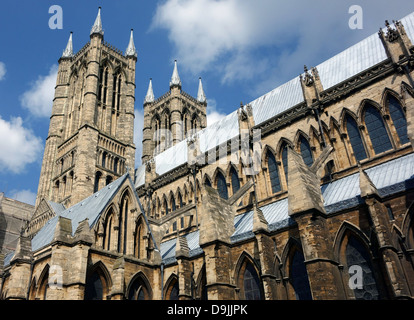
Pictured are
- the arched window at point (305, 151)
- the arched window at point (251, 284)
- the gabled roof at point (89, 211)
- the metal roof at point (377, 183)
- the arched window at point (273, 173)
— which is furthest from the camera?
the arched window at point (273, 173)

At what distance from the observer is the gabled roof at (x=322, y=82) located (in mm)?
19812

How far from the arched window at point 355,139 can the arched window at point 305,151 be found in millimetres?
2286

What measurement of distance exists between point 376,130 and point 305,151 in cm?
384

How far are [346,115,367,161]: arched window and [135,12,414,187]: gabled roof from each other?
3.00 m

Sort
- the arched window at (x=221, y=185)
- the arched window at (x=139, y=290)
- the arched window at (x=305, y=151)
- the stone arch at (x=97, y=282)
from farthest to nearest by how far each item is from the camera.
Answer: the arched window at (x=221, y=185)
the arched window at (x=305, y=151)
the arched window at (x=139, y=290)
the stone arch at (x=97, y=282)

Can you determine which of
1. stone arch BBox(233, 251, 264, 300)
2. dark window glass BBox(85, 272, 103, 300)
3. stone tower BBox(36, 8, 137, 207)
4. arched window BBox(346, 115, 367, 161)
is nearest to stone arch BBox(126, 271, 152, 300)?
dark window glass BBox(85, 272, 103, 300)

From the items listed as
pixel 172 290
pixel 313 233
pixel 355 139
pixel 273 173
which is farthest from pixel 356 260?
pixel 172 290

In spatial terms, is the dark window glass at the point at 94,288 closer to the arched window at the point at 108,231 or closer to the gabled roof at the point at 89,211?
the arched window at the point at 108,231

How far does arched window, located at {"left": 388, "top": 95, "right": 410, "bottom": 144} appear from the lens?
16609mm

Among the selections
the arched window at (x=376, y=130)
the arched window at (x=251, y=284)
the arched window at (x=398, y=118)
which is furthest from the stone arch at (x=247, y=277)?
the arched window at (x=398, y=118)

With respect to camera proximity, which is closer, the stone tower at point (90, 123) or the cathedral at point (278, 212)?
the cathedral at point (278, 212)

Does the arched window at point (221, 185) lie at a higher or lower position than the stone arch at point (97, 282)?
higher

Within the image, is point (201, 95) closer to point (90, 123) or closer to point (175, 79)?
point (175, 79)

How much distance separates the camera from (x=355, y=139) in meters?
18.3
